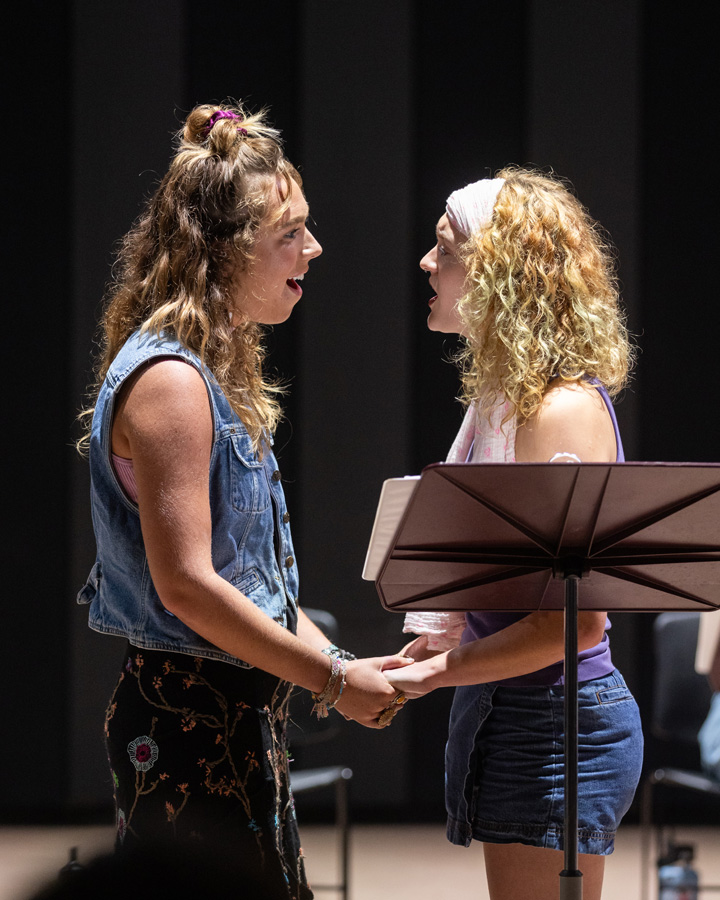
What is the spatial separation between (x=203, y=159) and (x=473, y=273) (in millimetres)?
459

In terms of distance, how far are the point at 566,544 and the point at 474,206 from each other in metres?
0.68

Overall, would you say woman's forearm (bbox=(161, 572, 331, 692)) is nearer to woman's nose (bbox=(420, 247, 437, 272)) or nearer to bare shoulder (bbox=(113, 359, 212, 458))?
bare shoulder (bbox=(113, 359, 212, 458))

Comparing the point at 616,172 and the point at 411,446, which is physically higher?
the point at 616,172

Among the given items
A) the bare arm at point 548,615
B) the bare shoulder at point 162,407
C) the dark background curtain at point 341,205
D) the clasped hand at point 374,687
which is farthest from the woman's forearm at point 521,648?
the dark background curtain at point 341,205

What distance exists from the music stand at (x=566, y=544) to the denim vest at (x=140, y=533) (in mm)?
303

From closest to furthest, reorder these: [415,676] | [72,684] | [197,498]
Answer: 1. [197,498]
2. [415,676]
3. [72,684]

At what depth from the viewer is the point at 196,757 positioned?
142 cm

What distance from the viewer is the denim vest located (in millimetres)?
1451

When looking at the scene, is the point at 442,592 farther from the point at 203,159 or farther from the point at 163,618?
the point at 203,159

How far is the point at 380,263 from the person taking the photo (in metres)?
4.26

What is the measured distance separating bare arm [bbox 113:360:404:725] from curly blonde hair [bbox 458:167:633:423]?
448mm

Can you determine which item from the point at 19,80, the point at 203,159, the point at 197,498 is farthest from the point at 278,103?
the point at 197,498

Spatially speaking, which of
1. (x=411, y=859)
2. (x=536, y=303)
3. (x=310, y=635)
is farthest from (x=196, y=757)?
(x=411, y=859)

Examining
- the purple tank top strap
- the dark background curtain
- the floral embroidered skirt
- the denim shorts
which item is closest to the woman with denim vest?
the floral embroidered skirt
